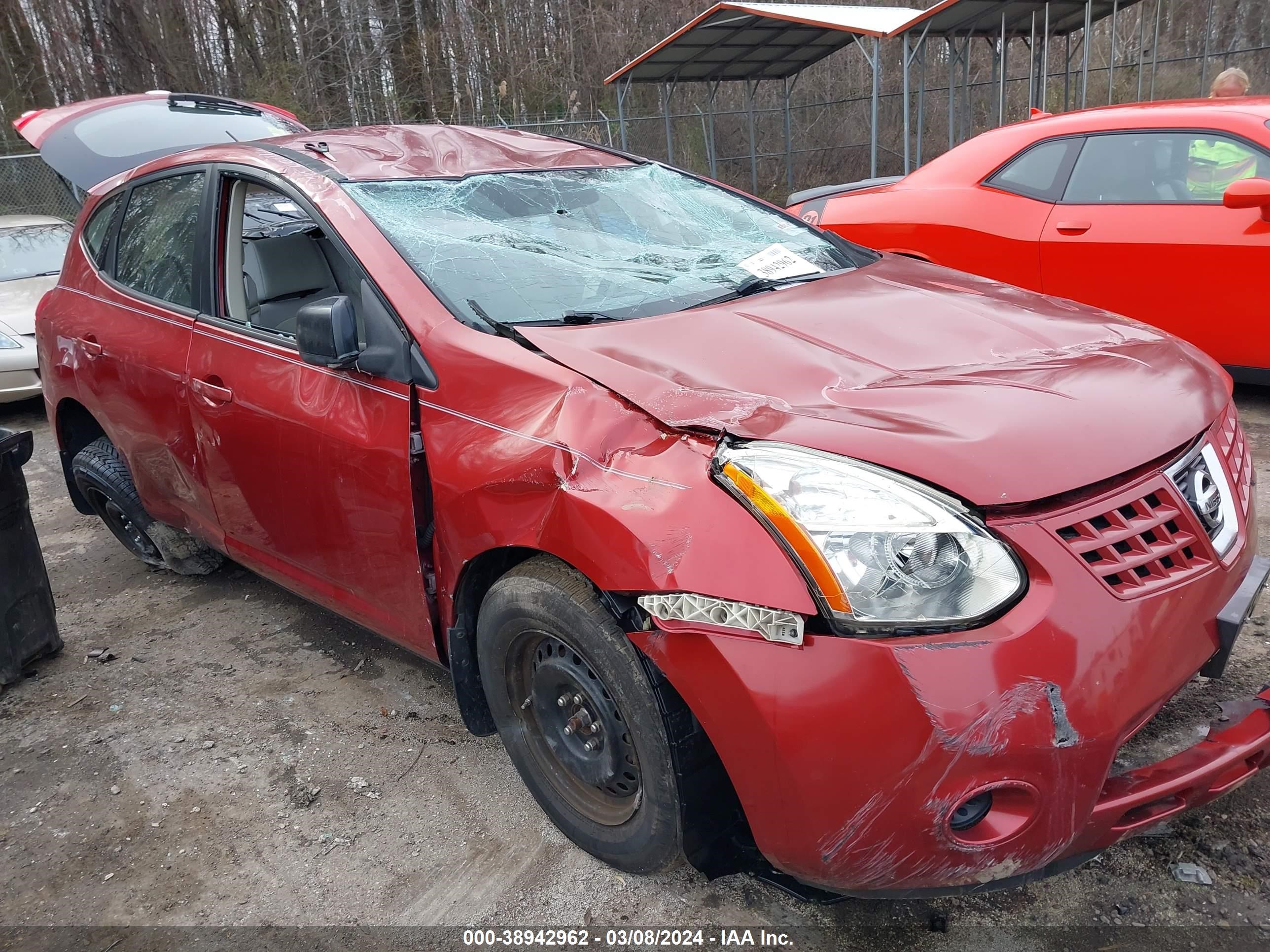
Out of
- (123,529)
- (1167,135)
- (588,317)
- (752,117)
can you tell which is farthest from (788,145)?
(588,317)

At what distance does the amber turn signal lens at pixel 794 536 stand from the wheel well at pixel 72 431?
3205 millimetres

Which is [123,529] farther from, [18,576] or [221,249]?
[221,249]

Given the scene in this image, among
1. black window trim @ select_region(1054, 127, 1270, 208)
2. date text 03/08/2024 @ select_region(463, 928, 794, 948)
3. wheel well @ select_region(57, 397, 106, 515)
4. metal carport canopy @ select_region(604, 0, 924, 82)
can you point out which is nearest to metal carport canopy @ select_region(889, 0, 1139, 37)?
metal carport canopy @ select_region(604, 0, 924, 82)

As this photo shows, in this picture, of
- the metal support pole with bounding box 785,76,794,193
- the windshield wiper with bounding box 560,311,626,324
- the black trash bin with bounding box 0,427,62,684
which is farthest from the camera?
the metal support pole with bounding box 785,76,794,193

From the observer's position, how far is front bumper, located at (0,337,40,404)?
685 centimetres

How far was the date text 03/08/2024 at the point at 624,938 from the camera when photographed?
2.07 metres

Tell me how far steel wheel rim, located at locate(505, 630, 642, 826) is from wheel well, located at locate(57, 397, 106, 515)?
102 inches

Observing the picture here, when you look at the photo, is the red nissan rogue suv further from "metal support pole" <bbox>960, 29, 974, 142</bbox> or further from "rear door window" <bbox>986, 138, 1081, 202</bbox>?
"metal support pole" <bbox>960, 29, 974, 142</bbox>

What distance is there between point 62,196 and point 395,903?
14.0m

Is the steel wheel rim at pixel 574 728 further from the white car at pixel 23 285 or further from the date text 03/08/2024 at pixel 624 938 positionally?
the white car at pixel 23 285

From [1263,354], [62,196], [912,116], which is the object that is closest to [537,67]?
[912,116]

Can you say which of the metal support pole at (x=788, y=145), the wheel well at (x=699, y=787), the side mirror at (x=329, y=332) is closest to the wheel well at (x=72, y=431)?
the side mirror at (x=329, y=332)

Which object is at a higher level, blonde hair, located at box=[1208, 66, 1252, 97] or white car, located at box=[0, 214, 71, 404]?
blonde hair, located at box=[1208, 66, 1252, 97]

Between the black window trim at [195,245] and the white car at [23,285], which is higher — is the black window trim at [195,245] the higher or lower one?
the higher one
